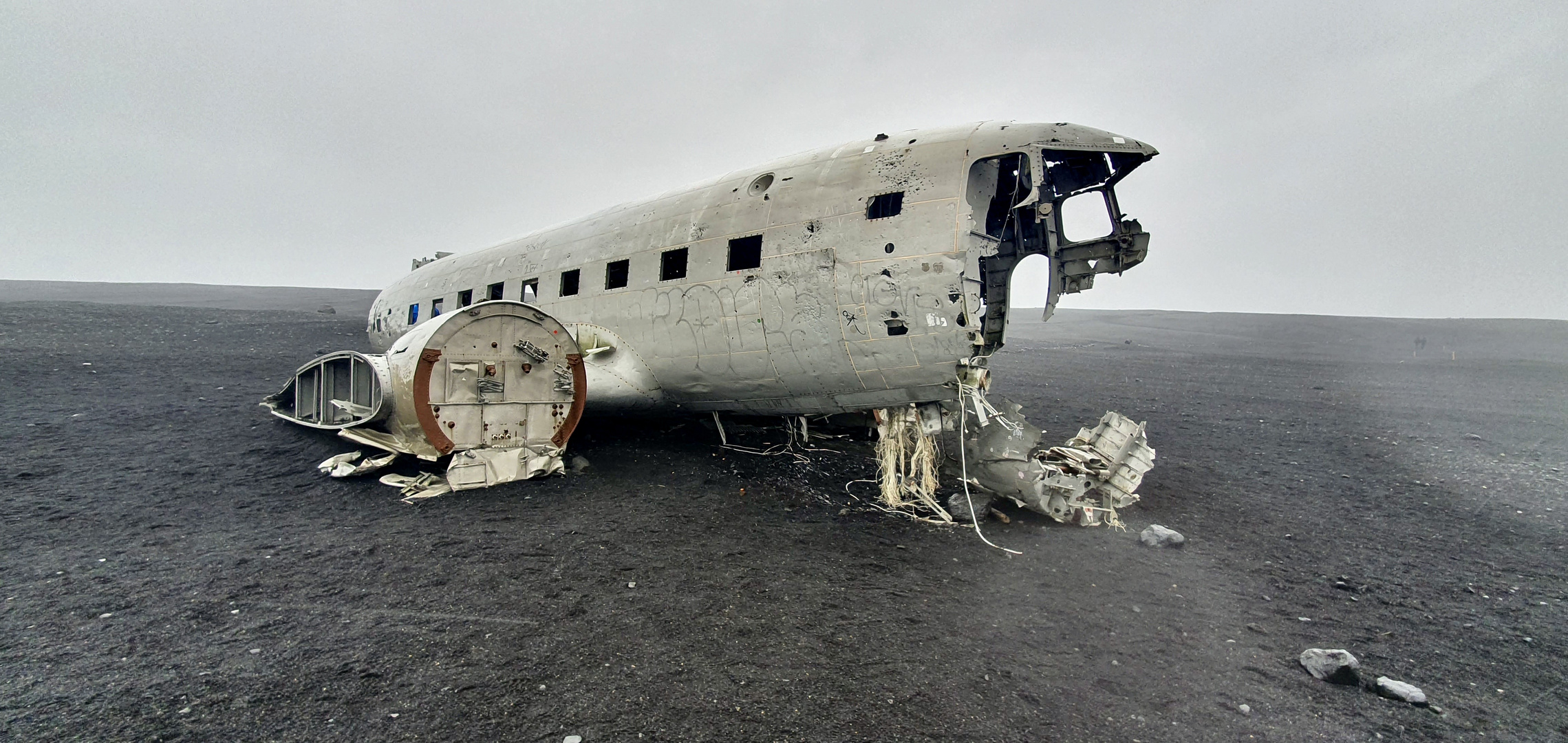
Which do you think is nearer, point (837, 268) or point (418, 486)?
point (837, 268)

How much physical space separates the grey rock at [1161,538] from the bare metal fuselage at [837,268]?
2.69 metres

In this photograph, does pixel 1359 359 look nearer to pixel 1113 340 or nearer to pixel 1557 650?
pixel 1113 340

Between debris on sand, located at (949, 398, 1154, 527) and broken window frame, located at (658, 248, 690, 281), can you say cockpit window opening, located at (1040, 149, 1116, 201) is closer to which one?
debris on sand, located at (949, 398, 1154, 527)

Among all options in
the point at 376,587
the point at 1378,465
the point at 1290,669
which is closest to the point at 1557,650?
the point at 1290,669

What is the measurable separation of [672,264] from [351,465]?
504 centimetres

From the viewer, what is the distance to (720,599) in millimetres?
4660

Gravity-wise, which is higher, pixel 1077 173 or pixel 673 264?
pixel 1077 173

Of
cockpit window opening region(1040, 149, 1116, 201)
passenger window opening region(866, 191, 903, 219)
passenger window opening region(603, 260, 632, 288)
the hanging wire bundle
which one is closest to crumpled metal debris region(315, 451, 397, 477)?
passenger window opening region(603, 260, 632, 288)

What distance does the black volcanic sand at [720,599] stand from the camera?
321cm

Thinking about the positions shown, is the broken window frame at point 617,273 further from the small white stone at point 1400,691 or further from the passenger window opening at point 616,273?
the small white stone at point 1400,691

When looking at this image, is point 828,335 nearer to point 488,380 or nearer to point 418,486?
point 488,380

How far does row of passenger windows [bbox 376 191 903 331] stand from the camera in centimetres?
672

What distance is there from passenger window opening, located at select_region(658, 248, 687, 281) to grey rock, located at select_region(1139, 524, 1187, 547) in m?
6.64

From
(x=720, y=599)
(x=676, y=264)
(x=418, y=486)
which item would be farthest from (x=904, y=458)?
(x=418, y=486)
